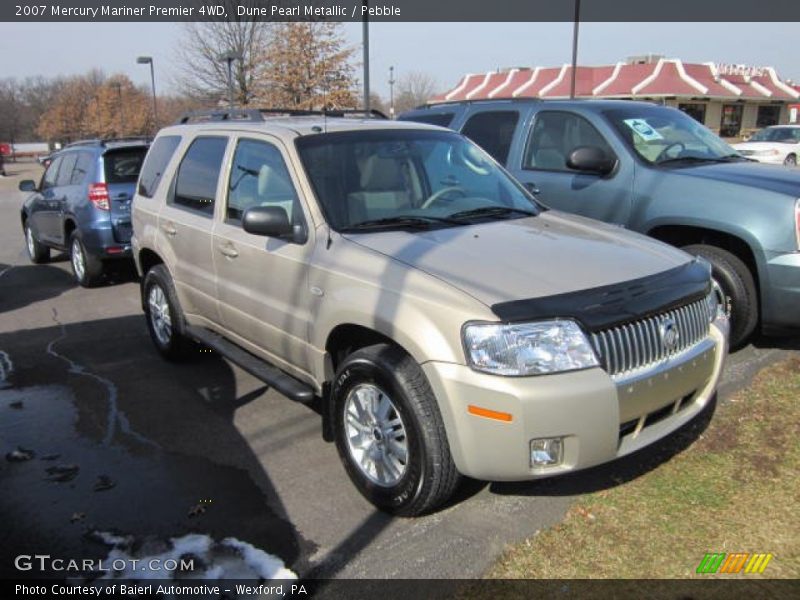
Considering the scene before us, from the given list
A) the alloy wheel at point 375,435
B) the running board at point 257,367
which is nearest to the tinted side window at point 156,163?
the running board at point 257,367

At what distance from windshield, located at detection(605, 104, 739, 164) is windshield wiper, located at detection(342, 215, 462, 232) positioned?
8.91ft

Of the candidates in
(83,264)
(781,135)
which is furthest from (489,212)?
(781,135)

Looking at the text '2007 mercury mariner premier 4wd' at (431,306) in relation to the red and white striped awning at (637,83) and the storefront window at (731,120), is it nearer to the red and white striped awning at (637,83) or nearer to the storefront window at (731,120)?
the red and white striped awning at (637,83)

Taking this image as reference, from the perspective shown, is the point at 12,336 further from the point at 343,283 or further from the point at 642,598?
the point at 642,598

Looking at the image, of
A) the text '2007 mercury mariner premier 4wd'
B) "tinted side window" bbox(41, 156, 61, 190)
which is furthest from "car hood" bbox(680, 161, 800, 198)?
"tinted side window" bbox(41, 156, 61, 190)

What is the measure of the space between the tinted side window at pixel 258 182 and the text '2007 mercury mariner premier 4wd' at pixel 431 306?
1cm

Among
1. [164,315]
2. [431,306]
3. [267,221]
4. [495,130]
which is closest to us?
[431,306]

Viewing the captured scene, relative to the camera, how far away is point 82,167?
8.82 meters

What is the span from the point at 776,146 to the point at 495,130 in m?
18.2

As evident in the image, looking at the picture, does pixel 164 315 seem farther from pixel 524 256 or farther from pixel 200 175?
pixel 524 256

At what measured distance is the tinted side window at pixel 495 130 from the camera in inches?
262

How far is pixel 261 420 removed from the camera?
452cm

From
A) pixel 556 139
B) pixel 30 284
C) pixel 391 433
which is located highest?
pixel 556 139
